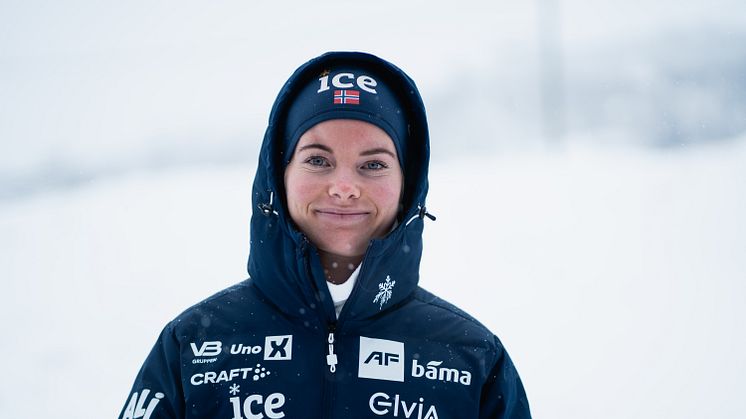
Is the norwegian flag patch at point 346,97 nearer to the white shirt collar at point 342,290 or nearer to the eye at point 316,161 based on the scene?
the eye at point 316,161

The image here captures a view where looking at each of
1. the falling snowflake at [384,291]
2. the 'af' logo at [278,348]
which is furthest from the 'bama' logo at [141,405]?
the falling snowflake at [384,291]

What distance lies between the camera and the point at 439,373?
161 centimetres

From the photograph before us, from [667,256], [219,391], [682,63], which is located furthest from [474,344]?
[682,63]

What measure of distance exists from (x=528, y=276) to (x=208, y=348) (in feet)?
16.1

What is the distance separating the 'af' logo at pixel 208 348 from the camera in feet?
5.22

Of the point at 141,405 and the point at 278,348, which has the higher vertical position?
the point at 278,348

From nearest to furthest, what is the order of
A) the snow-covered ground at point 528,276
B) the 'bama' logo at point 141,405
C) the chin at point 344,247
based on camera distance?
the 'bama' logo at point 141,405, the chin at point 344,247, the snow-covered ground at point 528,276

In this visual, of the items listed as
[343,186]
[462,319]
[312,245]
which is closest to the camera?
[343,186]

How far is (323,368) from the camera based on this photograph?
1.55 meters

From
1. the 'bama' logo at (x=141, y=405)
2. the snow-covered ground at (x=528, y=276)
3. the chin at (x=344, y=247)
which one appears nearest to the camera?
the 'bama' logo at (x=141, y=405)

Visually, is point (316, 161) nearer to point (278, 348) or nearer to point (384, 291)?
point (384, 291)

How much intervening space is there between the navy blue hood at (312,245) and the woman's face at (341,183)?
0.06 m

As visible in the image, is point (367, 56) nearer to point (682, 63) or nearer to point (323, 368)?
point (323, 368)

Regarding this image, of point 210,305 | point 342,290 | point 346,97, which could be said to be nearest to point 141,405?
point 210,305
